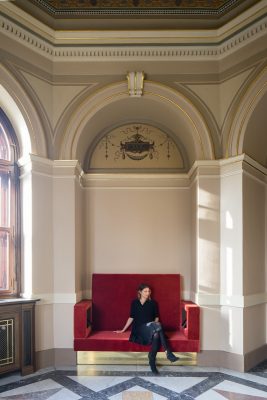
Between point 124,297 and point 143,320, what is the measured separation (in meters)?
0.65

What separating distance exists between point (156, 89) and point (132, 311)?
3274mm

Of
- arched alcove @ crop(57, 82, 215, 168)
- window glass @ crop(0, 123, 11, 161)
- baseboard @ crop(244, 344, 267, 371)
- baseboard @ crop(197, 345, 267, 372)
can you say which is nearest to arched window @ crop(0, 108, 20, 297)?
window glass @ crop(0, 123, 11, 161)

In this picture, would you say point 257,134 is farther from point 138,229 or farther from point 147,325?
point 147,325

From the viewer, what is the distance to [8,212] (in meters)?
4.89

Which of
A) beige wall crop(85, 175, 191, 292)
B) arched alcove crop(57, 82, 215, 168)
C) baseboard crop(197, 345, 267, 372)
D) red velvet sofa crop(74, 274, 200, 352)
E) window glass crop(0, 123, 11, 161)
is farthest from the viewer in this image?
beige wall crop(85, 175, 191, 292)

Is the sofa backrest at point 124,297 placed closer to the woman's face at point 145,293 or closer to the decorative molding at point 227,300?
the woman's face at point 145,293

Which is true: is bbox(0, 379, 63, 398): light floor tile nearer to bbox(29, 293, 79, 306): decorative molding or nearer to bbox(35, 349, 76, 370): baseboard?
bbox(35, 349, 76, 370): baseboard

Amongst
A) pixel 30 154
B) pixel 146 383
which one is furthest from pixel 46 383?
pixel 30 154

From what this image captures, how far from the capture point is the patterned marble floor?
13.0 feet

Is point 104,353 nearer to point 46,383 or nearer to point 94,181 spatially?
point 46,383

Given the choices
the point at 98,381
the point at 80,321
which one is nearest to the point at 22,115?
the point at 80,321

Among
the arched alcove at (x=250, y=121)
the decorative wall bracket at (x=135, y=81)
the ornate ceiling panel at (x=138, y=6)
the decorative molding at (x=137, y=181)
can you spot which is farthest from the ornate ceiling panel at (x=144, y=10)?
the decorative molding at (x=137, y=181)

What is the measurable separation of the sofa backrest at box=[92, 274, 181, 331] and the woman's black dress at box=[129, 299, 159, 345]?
1.21 ft

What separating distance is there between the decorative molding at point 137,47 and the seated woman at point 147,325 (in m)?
3.42
